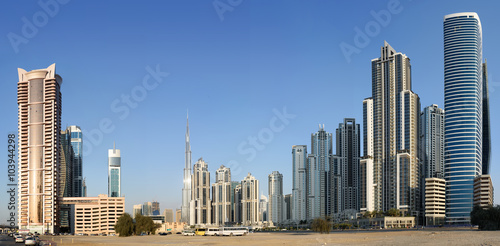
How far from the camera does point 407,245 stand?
57.5 m

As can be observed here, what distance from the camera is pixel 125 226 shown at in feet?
406

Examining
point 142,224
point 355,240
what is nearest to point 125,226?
point 142,224

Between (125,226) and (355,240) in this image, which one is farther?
(125,226)

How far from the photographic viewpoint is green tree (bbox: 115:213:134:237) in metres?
123

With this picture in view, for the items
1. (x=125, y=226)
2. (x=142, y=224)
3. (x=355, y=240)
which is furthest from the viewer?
(x=142, y=224)

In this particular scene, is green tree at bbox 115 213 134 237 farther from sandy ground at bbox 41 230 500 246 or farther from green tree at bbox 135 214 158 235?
sandy ground at bbox 41 230 500 246

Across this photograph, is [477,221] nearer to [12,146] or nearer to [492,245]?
[492,245]

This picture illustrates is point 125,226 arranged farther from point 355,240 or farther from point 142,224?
point 355,240

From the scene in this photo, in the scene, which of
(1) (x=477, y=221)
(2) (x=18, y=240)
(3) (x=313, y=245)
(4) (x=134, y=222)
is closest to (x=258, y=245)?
(3) (x=313, y=245)

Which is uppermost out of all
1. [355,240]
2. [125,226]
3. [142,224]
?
[355,240]

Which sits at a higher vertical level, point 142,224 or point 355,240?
point 355,240

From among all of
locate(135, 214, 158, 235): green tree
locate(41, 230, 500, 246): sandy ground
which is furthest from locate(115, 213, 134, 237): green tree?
locate(41, 230, 500, 246): sandy ground

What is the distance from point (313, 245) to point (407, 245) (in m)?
10.9

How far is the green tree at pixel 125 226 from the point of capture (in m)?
123
